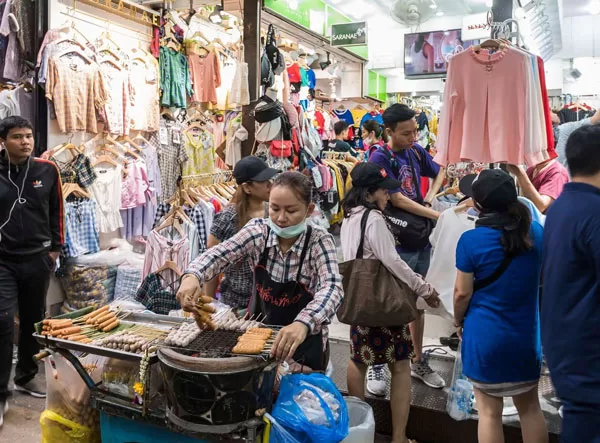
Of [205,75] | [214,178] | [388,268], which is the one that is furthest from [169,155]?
[388,268]

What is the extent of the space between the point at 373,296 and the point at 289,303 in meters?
0.77

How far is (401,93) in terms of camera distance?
585 inches

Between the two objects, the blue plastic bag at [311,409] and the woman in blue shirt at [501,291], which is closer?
the blue plastic bag at [311,409]

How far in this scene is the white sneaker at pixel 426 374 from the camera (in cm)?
384

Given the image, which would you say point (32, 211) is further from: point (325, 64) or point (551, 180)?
point (325, 64)

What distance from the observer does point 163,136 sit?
684 cm

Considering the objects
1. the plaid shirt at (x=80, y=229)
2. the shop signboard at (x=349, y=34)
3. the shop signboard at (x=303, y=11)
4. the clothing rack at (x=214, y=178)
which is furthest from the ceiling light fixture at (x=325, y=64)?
the plaid shirt at (x=80, y=229)

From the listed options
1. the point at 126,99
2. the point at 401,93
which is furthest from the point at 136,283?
the point at 401,93

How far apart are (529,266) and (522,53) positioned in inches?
58.7

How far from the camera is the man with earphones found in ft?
13.0

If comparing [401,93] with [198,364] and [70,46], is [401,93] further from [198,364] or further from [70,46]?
[198,364]

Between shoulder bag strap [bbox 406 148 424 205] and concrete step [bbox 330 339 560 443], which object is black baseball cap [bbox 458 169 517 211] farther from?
concrete step [bbox 330 339 560 443]

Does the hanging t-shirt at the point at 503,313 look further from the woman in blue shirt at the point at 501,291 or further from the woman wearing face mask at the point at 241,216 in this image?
the woman wearing face mask at the point at 241,216

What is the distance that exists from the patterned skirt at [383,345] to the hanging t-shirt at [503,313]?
654mm
